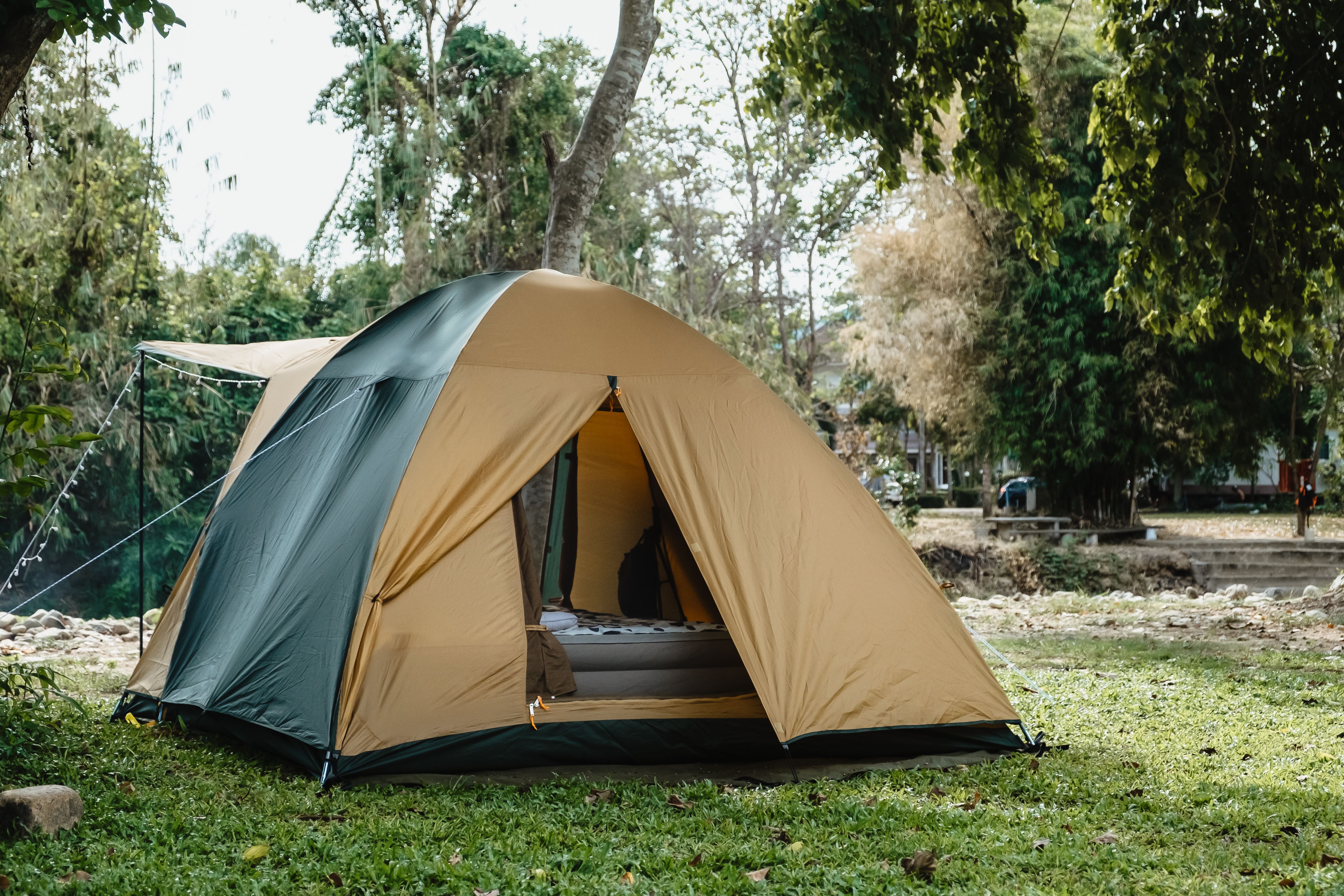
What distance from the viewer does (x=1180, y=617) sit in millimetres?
10188

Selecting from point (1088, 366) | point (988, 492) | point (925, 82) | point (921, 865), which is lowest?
point (921, 865)

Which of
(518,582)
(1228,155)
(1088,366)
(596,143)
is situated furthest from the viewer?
(1088,366)

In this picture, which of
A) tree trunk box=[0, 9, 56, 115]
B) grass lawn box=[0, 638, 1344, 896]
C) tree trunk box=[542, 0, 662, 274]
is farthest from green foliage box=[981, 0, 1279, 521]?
tree trunk box=[0, 9, 56, 115]

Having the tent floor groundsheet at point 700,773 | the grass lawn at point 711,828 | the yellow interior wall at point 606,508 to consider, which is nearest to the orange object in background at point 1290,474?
the grass lawn at point 711,828

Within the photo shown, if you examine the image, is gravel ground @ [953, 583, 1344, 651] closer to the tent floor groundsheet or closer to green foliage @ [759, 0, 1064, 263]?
green foliage @ [759, 0, 1064, 263]

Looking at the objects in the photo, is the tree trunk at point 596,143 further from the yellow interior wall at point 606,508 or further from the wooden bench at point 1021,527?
the wooden bench at point 1021,527

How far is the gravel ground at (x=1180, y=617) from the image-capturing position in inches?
354

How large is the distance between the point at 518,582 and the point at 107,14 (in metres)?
2.57

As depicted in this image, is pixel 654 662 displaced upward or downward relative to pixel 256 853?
upward

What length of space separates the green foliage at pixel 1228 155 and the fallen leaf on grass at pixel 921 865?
4.93 m

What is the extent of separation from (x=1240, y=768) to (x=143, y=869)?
13.7 feet

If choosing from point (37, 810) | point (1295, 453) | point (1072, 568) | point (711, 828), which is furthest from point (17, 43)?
point (1295, 453)

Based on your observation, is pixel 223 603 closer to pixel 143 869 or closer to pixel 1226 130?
pixel 143 869

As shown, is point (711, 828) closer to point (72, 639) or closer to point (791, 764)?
point (791, 764)
